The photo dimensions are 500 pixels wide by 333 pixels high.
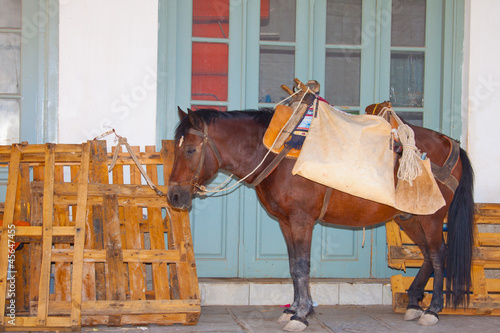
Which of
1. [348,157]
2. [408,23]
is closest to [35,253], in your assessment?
[348,157]

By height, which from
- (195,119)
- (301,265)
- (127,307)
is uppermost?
(195,119)

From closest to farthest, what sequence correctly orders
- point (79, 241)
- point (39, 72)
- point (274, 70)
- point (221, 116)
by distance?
point (79, 241)
point (221, 116)
point (39, 72)
point (274, 70)

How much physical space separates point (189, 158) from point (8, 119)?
2.03 metres

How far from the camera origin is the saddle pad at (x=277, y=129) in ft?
11.7

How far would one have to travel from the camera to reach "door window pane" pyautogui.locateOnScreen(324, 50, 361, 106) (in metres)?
4.89

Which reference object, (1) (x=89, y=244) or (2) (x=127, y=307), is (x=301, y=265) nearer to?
(2) (x=127, y=307)

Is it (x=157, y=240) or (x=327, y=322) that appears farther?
(x=157, y=240)

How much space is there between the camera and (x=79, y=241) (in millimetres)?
3613

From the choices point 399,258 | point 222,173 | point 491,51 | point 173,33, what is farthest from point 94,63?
point 491,51

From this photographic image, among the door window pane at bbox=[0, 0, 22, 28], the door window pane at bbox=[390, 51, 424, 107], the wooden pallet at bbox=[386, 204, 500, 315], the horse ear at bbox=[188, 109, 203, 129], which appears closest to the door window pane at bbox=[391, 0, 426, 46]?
the door window pane at bbox=[390, 51, 424, 107]

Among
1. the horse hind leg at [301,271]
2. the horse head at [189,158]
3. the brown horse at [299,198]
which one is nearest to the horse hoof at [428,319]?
the brown horse at [299,198]

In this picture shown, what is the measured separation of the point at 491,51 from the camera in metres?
4.80

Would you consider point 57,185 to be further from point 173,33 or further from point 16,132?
point 173,33

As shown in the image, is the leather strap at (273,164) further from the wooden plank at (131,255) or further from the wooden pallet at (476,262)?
the wooden pallet at (476,262)
